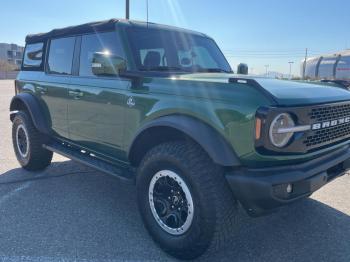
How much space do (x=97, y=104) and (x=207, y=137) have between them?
5.10 ft

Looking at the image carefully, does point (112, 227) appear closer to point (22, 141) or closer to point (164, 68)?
point (164, 68)

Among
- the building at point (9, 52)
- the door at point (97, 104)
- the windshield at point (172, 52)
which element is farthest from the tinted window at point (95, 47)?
the building at point (9, 52)

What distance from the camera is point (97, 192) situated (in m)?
4.30

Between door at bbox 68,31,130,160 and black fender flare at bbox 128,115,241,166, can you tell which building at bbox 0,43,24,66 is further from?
black fender flare at bbox 128,115,241,166

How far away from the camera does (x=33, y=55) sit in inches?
207

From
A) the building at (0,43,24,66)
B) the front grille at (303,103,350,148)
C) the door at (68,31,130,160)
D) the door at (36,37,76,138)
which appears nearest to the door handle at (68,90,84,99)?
the door at (68,31,130,160)

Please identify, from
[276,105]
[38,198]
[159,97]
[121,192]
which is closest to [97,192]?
[121,192]

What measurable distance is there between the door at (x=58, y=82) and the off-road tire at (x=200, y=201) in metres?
1.92

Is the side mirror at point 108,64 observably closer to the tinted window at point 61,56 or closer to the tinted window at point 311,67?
the tinted window at point 61,56

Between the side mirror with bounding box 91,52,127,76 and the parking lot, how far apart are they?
1481 millimetres

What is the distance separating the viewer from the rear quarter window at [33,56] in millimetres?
5062

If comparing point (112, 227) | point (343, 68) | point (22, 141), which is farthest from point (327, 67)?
point (112, 227)

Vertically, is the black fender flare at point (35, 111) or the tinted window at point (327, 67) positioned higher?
the tinted window at point (327, 67)

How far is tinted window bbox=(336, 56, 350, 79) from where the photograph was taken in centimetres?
4547
